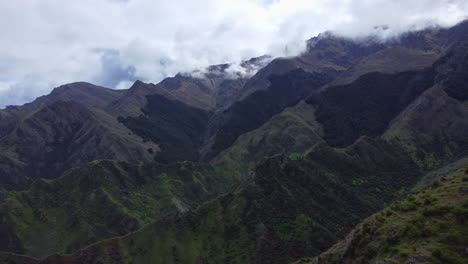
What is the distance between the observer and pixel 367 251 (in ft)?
292

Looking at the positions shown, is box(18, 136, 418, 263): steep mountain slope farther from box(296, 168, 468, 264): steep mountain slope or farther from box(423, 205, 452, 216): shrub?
box(423, 205, 452, 216): shrub

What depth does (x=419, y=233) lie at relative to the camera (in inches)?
3179

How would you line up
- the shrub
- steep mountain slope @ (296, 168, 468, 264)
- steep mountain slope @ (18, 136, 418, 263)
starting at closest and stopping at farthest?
1. steep mountain slope @ (296, 168, 468, 264)
2. the shrub
3. steep mountain slope @ (18, 136, 418, 263)

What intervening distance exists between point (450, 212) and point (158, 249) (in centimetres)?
13737

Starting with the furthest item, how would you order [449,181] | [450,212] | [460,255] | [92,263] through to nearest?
1. [92,263]
2. [449,181]
3. [450,212]
4. [460,255]

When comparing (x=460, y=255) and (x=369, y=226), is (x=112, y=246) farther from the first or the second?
(x=460, y=255)

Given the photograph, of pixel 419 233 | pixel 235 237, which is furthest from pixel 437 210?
pixel 235 237

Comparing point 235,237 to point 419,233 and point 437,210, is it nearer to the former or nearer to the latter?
point 437,210

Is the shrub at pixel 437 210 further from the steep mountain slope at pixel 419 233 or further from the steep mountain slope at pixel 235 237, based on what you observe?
the steep mountain slope at pixel 235 237

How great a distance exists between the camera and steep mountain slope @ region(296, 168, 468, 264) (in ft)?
235

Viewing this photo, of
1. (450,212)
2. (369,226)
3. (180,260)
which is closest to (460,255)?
(450,212)

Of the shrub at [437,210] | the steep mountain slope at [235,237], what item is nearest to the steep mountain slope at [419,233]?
the shrub at [437,210]

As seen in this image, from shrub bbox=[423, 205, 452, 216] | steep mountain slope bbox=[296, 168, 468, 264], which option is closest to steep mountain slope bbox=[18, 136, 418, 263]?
steep mountain slope bbox=[296, 168, 468, 264]

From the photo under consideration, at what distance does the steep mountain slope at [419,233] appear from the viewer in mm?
71500
